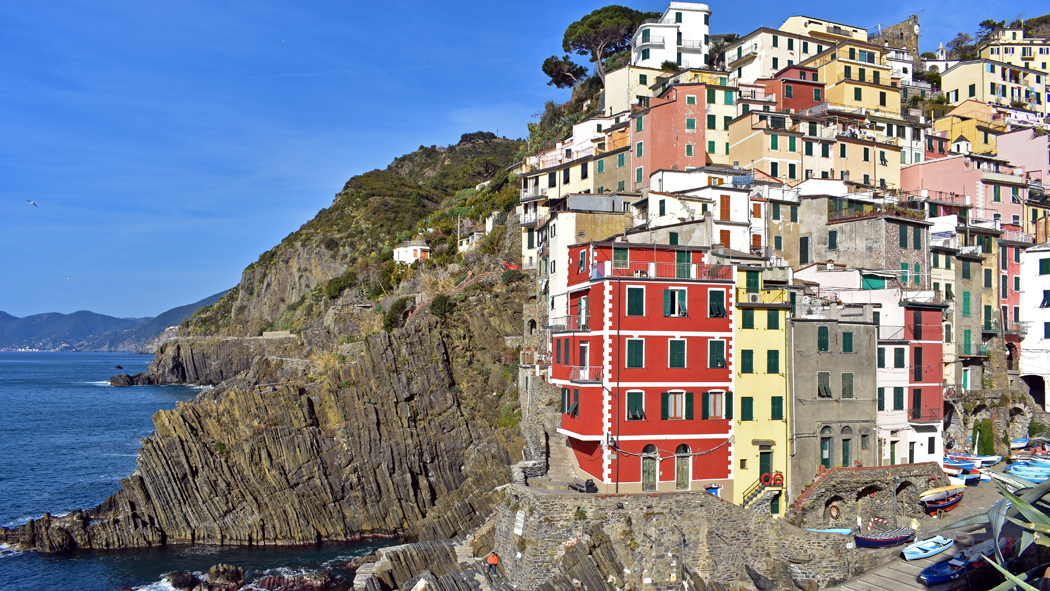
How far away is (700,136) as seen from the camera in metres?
61.0

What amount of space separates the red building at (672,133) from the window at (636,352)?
25.8 m

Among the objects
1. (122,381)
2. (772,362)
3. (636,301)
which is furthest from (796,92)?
(122,381)

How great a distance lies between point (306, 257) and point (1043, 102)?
114357 millimetres

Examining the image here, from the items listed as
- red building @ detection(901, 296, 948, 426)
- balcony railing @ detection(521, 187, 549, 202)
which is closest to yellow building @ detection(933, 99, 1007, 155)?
red building @ detection(901, 296, 948, 426)

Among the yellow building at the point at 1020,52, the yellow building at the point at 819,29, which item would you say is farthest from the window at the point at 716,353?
the yellow building at the point at 1020,52

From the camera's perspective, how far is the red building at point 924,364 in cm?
4156

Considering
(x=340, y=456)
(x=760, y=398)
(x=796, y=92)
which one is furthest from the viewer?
(x=796, y=92)

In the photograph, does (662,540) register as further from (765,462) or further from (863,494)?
(863,494)

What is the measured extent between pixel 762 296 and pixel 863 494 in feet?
36.5

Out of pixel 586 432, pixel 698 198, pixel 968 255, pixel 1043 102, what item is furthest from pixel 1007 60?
pixel 586 432

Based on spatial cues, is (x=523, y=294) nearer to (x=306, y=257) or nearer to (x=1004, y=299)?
(x=1004, y=299)

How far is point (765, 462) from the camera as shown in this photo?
123 feet

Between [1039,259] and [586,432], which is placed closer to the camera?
[586,432]

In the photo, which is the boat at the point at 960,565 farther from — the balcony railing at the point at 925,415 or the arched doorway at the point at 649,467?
the arched doorway at the point at 649,467
